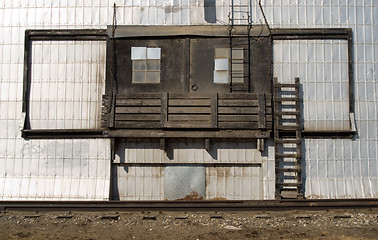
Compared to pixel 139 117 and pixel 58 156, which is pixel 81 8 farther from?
pixel 58 156

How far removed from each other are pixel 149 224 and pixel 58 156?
14.4ft

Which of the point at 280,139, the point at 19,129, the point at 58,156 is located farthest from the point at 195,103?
the point at 19,129

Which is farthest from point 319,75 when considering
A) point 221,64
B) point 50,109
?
point 50,109

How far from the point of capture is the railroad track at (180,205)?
973cm

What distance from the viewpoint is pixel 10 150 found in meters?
11.1

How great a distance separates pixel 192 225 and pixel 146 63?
532 cm

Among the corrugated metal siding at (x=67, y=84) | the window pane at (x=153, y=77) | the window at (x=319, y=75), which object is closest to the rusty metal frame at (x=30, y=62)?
the corrugated metal siding at (x=67, y=84)

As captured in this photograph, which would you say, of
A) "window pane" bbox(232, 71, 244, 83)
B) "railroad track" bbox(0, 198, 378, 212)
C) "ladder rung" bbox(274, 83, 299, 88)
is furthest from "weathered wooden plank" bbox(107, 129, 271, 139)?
"railroad track" bbox(0, 198, 378, 212)

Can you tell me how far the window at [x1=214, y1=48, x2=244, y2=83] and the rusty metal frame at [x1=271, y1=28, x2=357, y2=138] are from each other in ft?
4.40

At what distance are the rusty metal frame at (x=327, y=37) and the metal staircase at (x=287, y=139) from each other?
20.2 inches

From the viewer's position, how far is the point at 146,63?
36.0ft

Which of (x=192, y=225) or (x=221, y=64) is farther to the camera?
(x=221, y=64)

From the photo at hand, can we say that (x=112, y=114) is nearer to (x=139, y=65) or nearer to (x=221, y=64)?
(x=139, y=65)

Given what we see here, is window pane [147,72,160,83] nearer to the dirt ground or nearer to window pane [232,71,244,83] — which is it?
window pane [232,71,244,83]
